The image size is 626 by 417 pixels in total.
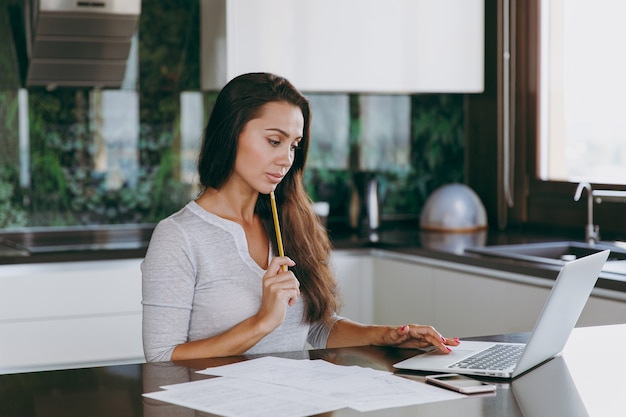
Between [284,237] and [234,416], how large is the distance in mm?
881

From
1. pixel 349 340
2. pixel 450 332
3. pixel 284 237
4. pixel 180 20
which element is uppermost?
pixel 180 20

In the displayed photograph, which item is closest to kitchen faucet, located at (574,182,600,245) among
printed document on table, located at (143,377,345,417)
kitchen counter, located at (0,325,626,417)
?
kitchen counter, located at (0,325,626,417)

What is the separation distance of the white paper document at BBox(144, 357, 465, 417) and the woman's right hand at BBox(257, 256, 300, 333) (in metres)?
0.15

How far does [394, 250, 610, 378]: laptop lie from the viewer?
1.58 metres

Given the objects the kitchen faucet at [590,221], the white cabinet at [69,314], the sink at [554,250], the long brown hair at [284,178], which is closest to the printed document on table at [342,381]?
the long brown hair at [284,178]

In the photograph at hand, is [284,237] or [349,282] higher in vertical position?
[284,237]

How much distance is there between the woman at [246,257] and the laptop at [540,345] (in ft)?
0.32

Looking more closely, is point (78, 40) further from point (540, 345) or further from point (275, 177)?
point (540, 345)

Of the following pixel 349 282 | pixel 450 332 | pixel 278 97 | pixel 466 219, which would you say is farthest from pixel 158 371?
pixel 466 219

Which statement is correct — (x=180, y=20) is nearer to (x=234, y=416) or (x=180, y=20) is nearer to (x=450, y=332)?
(x=450, y=332)

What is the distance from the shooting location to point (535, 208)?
3.98 m

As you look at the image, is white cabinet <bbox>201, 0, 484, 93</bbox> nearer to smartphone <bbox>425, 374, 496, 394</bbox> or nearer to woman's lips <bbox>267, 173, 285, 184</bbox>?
woman's lips <bbox>267, 173, 285, 184</bbox>

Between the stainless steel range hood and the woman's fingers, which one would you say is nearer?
the woman's fingers

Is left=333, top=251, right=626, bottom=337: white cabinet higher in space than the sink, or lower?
lower
